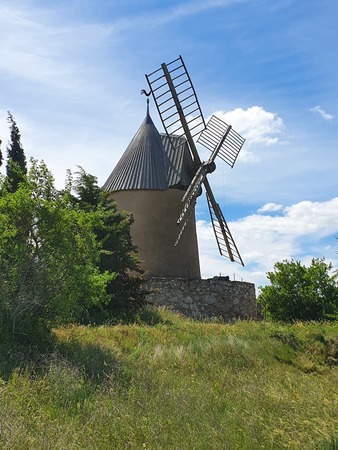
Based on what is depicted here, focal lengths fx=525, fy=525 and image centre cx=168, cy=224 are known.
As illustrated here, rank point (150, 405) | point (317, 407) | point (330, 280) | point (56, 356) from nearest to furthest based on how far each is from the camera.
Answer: point (317, 407), point (150, 405), point (56, 356), point (330, 280)

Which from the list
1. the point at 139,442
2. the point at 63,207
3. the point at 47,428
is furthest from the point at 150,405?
the point at 63,207

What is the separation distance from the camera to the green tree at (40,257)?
354 inches

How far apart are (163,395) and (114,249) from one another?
345 inches

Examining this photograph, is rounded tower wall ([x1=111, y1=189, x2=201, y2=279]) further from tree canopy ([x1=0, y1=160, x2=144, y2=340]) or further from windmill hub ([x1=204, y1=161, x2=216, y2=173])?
tree canopy ([x1=0, y1=160, x2=144, y2=340])

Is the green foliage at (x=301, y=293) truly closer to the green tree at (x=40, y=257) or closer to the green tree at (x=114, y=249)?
the green tree at (x=114, y=249)

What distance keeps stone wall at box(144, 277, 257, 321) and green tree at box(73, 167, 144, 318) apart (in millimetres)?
2020

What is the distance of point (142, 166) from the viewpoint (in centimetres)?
2050

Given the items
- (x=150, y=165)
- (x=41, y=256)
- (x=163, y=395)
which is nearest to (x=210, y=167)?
(x=150, y=165)

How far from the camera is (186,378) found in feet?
27.3

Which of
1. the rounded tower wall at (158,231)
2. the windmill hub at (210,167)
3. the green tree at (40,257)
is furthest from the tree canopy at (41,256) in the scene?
the windmill hub at (210,167)

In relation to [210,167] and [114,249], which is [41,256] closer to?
[114,249]

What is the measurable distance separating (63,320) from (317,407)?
5.26m

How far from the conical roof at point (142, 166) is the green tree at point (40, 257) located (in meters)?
10.4

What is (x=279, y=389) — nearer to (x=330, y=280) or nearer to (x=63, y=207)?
(x=63, y=207)
